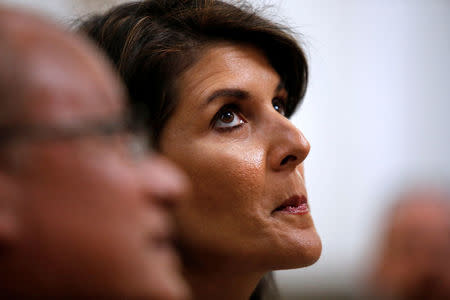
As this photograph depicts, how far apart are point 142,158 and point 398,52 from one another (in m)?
5.45

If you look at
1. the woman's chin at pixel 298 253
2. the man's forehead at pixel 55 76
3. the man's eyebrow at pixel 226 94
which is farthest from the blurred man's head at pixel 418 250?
Answer: the man's forehead at pixel 55 76

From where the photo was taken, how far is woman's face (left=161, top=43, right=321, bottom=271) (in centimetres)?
198

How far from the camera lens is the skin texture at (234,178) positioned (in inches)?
77.9

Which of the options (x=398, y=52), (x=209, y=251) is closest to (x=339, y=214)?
(x=398, y=52)

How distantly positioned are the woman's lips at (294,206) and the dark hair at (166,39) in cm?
52

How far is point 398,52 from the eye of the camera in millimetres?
6215

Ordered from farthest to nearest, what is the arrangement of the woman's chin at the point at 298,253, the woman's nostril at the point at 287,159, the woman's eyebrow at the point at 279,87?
the woman's eyebrow at the point at 279,87
the woman's nostril at the point at 287,159
the woman's chin at the point at 298,253

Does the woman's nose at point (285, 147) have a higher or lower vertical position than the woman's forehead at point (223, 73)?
lower

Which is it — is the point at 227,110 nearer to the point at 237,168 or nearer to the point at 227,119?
the point at 227,119

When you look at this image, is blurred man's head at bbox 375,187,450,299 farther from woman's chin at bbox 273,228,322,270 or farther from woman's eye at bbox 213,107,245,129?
woman's eye at bbox 213,107,245,129

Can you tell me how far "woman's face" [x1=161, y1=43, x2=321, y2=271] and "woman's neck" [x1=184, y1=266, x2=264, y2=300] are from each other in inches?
2.9

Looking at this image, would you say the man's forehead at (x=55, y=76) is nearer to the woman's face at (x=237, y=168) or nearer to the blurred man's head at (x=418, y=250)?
the woman's face at (x=237, y=168)

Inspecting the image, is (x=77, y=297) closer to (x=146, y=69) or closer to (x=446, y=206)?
(x=146, y=69)

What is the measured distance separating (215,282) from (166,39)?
36.2 inches
